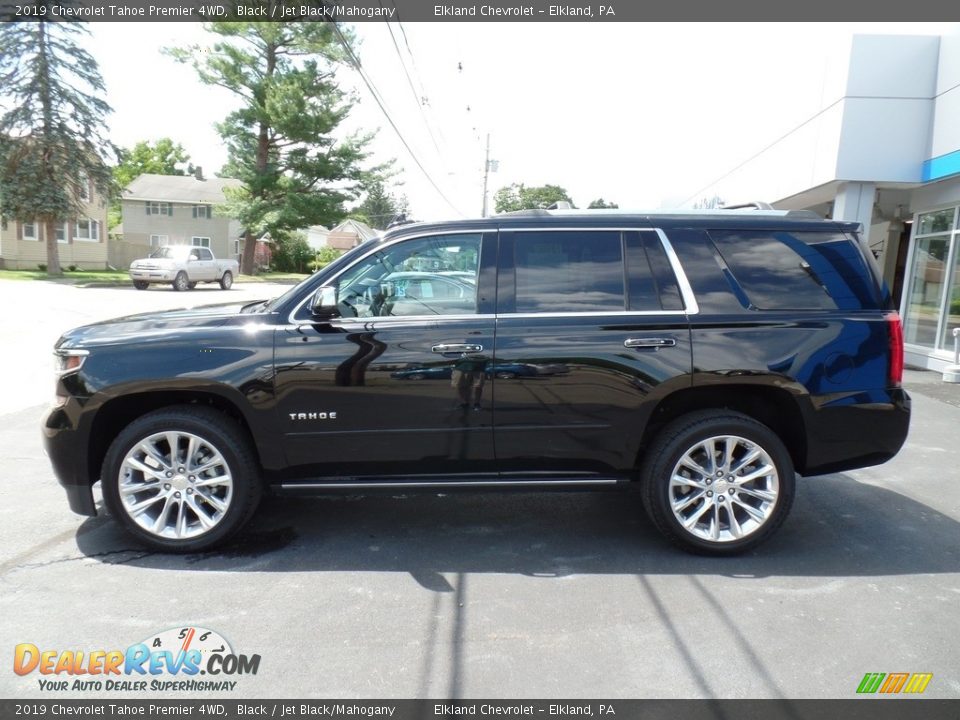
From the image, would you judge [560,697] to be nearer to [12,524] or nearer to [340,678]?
[340,678]

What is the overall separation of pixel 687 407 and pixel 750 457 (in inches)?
18.3

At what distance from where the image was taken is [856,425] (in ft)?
13.6

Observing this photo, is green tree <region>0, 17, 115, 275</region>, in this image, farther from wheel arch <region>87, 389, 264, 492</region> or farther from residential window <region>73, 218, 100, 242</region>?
wheel arch <region>87, 389, 264, 492</region>

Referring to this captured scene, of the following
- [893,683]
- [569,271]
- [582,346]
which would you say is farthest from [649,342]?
[893,683]

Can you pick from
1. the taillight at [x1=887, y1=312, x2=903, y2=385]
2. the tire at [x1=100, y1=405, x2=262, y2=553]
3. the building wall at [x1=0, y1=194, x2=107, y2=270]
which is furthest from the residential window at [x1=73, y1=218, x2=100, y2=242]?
the taillight at [x1=887, y1=312, x2=903, y2=385]

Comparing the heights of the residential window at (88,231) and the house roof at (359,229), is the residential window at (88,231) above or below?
below

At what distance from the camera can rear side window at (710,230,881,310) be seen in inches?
165

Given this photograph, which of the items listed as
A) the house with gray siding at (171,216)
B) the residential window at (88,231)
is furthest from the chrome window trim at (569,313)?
the house with gray siding at (171,216)

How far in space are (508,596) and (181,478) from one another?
2.03 metres

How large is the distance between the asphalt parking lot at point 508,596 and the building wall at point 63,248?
34780mm

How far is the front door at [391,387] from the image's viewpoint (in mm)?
4043

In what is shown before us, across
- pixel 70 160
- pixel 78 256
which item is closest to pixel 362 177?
pixel 70 160

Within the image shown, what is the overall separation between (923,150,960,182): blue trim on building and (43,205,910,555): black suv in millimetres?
8351

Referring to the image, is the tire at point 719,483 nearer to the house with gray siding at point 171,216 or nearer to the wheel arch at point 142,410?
the wheel arch at point 142,410
